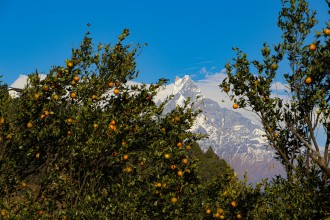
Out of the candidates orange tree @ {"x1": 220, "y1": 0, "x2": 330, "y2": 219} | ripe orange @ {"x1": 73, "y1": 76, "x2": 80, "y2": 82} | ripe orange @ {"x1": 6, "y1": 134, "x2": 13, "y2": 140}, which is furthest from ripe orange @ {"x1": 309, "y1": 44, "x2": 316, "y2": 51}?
ripe orange @ {"x1": 6, "y1": 134, "x2": 13, "y2": 140}

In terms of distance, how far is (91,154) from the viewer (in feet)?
28.3

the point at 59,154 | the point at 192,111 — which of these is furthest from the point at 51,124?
the point at 192,111

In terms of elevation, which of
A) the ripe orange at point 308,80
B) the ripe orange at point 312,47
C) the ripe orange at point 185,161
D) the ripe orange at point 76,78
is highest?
the ripe orange at point 312,47

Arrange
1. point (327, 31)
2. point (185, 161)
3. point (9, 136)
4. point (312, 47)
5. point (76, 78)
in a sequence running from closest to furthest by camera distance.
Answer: point (9, 136) < point (327, 31) < point (312, 47) < point (185, 161) < point (76, 78)

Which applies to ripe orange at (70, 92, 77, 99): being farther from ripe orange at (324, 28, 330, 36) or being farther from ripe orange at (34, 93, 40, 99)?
ripe orange at (324, 28, 330, 36)

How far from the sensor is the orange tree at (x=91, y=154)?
849cm

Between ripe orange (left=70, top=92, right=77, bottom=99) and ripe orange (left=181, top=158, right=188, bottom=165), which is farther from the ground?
ripe orange (left=70, top=92, right=77, bottom=99)

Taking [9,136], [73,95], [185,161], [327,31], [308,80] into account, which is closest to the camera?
[9,136]

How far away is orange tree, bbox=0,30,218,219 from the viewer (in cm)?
849

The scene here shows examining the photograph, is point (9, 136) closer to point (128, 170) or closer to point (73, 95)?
point (73, 95)

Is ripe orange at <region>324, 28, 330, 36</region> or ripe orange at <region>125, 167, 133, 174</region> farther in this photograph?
ripe orange at <region>125, 167, 133, 174</region>

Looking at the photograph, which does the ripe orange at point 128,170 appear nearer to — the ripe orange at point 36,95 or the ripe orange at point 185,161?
the ripe orange at point 185,161

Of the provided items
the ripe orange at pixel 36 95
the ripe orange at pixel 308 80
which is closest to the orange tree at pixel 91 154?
the ripe orange at pixel 36 95

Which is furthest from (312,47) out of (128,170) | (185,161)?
(128,170)
